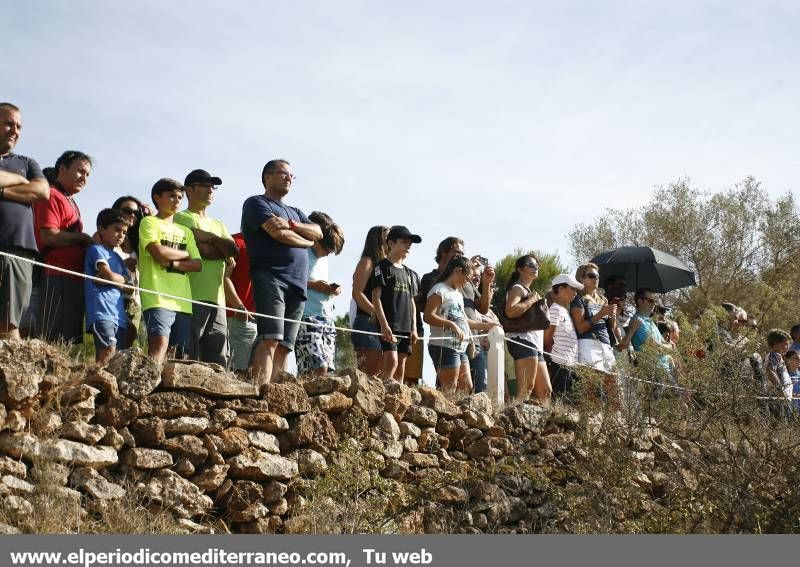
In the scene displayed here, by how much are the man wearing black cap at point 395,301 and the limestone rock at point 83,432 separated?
2.84 meters

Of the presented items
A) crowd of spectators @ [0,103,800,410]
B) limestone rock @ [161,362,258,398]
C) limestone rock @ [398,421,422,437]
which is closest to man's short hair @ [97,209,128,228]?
crowd of spectators @ [0,103,800,410]

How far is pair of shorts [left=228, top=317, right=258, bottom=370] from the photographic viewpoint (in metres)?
8.12

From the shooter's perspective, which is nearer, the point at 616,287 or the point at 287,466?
the point at 287,466

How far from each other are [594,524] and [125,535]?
4327 mm

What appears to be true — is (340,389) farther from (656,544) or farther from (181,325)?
(656,544)

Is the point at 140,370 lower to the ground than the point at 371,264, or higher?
lower

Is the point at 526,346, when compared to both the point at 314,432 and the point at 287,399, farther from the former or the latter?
the point at 287,399

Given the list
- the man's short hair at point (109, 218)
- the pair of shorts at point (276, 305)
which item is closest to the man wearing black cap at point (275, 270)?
the pair of shorts at point (276, 305)

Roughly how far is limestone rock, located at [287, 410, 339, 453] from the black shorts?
4.02 feet

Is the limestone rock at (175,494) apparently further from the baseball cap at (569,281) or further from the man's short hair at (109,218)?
the baseball cap at (569,281)

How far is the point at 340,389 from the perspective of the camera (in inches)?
306

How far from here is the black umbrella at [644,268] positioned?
43.9ft

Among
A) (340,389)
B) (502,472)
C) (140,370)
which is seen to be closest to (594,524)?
(502,472)

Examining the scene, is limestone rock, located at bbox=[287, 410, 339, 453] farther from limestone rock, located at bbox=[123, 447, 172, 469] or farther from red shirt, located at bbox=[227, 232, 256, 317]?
red shirt, located at bbox=[227, 232, 256, 317]
